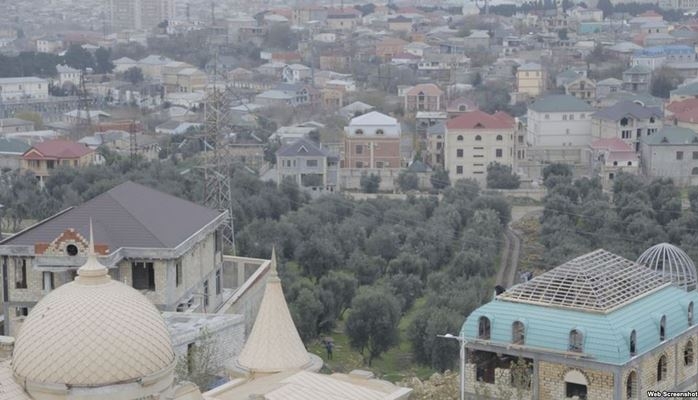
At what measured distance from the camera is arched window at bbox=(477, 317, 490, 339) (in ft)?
46.5

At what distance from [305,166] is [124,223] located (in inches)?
843

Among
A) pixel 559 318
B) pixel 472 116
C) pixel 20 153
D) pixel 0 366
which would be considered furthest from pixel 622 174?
pixel 0 366

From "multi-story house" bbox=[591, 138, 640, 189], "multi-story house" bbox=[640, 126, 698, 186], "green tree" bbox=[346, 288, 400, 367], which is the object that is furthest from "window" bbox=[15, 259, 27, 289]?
"multi-story house" bbox=[640, 126, 698, 186]

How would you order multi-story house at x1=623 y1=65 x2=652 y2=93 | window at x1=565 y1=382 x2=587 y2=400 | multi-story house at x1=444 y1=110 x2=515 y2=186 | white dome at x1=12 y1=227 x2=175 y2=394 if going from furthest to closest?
multi-story house at x1=623 y1=65 x2=652 y2=93 < multi-story house at x1=444 y1=110 x2=515 y2=186 < window at x1=565 y1=382 x2=587 y2=400 < white dome at x1=12 y1=227 x2=175 y2=394

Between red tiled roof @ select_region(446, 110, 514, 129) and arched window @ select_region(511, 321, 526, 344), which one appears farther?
red tiled roof @ select_region(446, 110, 514, 129)

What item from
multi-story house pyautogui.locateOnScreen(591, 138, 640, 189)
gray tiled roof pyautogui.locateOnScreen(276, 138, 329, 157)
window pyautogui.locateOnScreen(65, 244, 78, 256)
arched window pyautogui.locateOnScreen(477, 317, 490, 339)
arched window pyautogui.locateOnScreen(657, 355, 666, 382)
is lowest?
multi-story house pyautogui.locateOnScreen(591, 138, 640, 189)

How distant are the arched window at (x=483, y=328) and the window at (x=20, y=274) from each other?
666cm

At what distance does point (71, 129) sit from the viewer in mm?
52219

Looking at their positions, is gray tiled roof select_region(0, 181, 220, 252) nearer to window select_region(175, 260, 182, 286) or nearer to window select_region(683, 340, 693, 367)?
window select_region(175, 260, 182, 286)

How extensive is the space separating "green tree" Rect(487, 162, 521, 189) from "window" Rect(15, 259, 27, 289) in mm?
23135

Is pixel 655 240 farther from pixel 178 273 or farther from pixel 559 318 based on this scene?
pixel 559 318

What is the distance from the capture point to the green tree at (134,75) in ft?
232

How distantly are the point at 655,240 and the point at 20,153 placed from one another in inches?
790

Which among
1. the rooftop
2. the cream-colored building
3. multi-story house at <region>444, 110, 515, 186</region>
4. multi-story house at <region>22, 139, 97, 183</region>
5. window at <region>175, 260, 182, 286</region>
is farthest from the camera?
the cream-colored building
